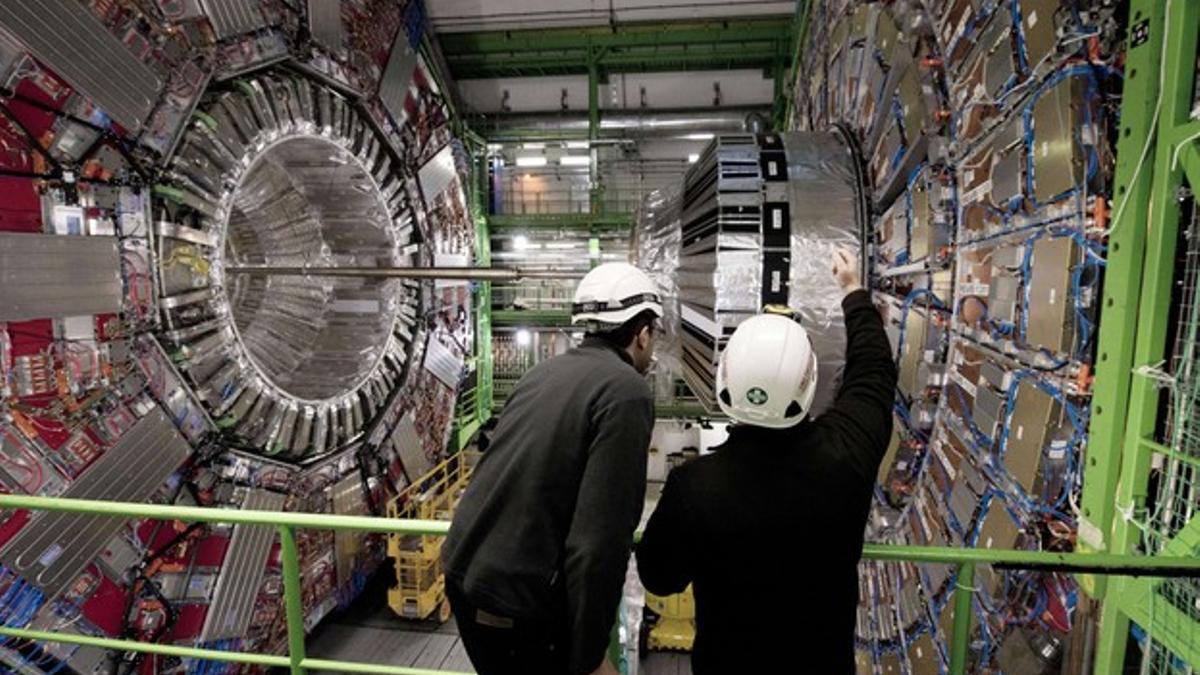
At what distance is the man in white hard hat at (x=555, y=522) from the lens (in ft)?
4.58

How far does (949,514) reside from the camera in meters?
1.85

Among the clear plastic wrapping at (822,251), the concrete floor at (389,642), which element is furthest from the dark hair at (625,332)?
the concrete floor at (389,642)

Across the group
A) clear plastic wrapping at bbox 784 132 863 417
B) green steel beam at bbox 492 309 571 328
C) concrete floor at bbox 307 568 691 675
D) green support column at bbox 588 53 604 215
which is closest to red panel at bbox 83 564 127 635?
concrete floor at bbox 307 568 691 675

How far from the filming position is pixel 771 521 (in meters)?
1.24

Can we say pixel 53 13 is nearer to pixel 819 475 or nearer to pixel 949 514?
pixel 819 475

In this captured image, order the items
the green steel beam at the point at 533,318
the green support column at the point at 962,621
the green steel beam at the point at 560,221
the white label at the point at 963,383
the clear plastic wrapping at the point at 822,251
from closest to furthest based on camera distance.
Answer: the green support column at the point at 962,621, the white label at the point at 963,383, the clear plastic wrapping at the point at 822,251, the green steel beam at the point at 560,221, the green steel beam at the point at 533,318

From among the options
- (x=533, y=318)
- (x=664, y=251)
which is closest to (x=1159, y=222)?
(x=664, y=251)

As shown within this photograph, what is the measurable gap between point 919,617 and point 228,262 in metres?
5.51

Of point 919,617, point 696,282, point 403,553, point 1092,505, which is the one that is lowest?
point 403,553

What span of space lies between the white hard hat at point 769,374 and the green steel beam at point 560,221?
22.8 feet

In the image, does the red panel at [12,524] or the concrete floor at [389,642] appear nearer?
the red panel at [12,524]

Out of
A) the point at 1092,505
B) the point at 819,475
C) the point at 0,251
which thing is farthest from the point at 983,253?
the point at 0,251

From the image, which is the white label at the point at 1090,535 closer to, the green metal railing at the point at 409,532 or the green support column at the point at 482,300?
the green metal railing at the point at 409,532

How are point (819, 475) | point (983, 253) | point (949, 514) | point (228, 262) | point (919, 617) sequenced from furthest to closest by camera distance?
point (228, 262) → point (919, 617) → point (949, 514) → point (983, 253) → point (819, 475)
